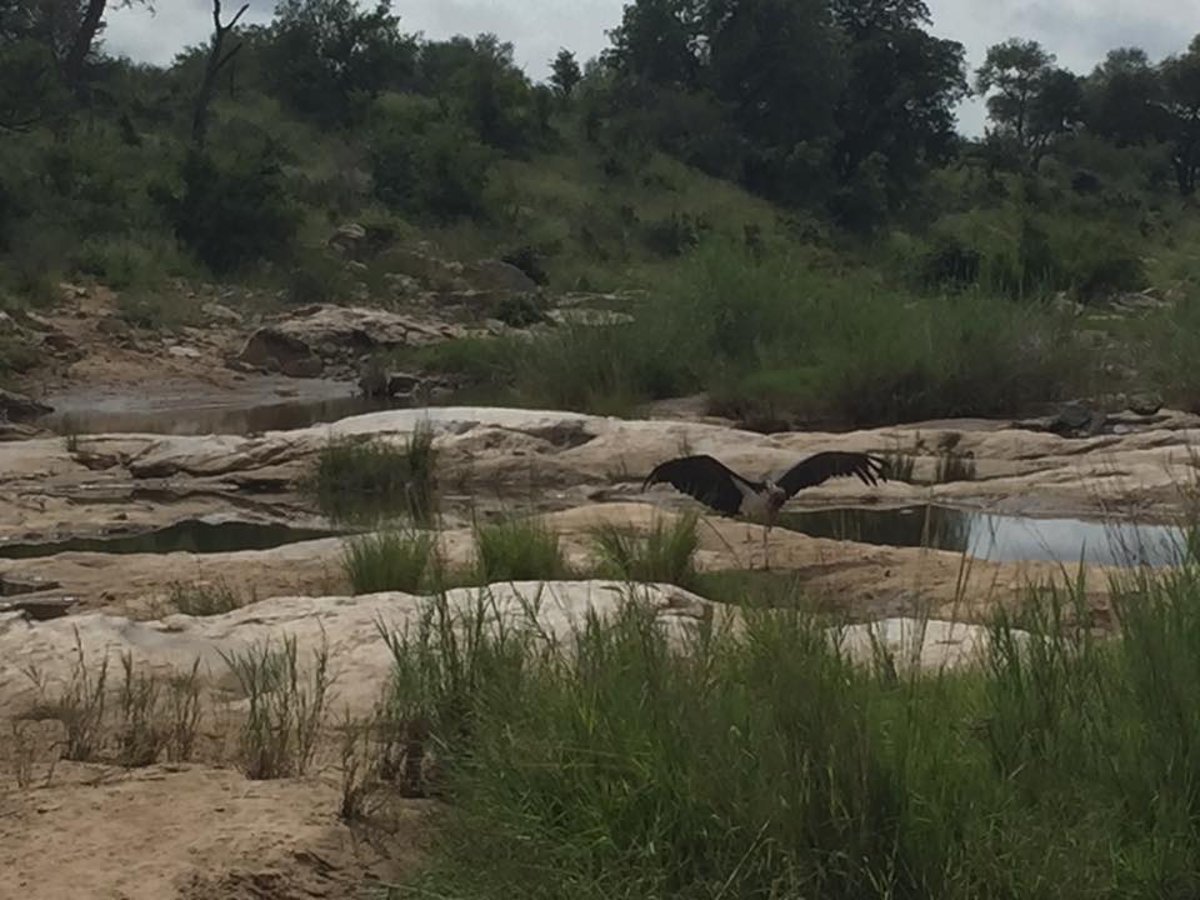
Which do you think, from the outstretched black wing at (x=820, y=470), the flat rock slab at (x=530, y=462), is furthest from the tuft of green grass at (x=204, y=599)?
the flat rock slab at (x=530, y=462)

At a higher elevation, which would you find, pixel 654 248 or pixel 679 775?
pixel 654 248

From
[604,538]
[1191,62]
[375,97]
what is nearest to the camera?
[604,538]

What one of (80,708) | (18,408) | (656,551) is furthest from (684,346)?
(80,708)

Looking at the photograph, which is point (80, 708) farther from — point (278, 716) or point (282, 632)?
point (282, 632)

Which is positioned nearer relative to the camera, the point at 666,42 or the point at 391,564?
the point at 391,564

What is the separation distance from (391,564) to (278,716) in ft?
8.30

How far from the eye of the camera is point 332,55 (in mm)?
42438

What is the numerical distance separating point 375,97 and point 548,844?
40.6 meters

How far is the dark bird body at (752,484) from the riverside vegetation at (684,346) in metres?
0.37

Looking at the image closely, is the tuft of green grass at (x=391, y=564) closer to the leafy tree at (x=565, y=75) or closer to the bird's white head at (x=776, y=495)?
the bird's white head at (x=776, y=495)

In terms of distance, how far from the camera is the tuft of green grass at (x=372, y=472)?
36.7 feet

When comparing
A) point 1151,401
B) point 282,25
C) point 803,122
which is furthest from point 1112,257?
point 282,25

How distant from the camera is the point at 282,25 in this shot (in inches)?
1715

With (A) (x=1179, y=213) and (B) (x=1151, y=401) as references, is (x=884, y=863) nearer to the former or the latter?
(B) (x=1151, y=401)
